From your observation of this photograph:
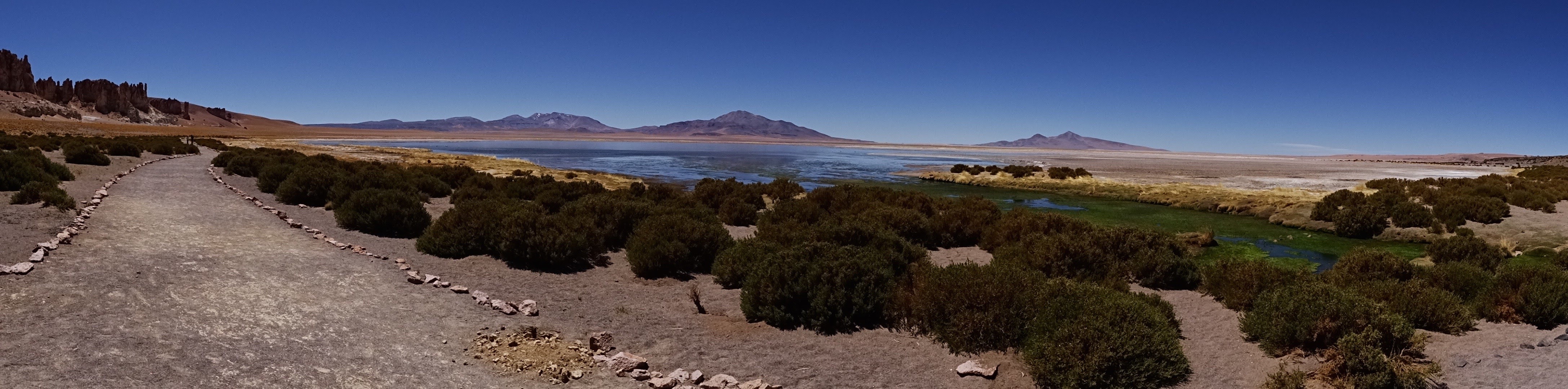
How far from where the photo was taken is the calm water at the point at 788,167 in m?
32.8

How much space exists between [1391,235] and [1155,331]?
18.8 m

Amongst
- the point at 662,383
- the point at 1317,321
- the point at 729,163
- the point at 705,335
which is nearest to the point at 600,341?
the point at 705,335

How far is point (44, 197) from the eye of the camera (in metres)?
14.2

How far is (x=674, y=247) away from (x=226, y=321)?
6.05 metres

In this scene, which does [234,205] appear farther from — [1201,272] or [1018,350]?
[1201,272]

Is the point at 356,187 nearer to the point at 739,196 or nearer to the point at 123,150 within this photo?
the point at 739,196

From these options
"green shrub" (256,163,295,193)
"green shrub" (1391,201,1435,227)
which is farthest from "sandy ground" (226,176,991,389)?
"green shrub" (1391,201,1435,227)

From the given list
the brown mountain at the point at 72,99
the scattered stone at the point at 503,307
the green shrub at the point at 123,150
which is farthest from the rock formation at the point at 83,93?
the scattered stone at the point at 503,307

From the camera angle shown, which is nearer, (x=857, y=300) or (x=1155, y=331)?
(x=1155, y=331)

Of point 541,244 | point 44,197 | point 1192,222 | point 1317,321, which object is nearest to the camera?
point 1317,321

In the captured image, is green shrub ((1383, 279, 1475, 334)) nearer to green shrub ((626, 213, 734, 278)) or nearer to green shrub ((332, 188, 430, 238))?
green shrub ((626, 213, 734, 278))

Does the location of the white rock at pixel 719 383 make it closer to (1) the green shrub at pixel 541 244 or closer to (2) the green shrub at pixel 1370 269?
(1) the green shrub at pixel 541 244

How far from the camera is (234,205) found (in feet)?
54.6

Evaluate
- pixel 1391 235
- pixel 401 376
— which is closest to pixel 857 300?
Result: pixel 401 376
